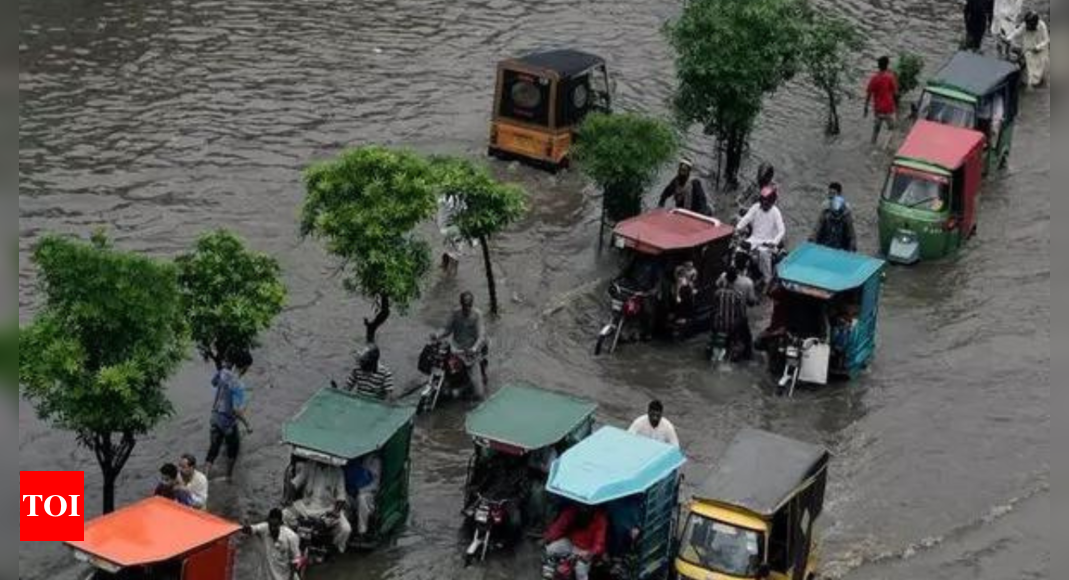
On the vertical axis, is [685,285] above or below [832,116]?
below

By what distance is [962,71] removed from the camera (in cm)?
3033

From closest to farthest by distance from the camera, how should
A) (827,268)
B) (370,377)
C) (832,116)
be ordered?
(370,377) < (827,268) < (832,116)

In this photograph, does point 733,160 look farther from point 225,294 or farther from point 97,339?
point 97,339

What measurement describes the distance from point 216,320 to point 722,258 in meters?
7.73

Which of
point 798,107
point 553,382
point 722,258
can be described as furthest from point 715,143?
point 553,382

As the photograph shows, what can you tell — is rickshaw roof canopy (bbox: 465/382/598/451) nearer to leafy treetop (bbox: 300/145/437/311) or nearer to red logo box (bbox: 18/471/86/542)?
leafy treetop (bbox: 300/145/437/311)

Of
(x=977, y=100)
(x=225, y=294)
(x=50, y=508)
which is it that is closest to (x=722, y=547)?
(x=50, y=508)

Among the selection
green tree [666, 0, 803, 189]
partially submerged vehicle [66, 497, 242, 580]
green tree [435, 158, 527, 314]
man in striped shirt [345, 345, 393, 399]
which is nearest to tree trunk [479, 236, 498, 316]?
green tree [435, 158, 527, 314]

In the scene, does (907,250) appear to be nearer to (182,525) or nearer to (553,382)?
(553,382)

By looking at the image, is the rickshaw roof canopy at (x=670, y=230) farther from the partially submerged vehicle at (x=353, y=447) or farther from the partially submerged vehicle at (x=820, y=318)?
the partially submerged vehicle at (x=353, y=447)

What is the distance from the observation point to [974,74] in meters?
30.2

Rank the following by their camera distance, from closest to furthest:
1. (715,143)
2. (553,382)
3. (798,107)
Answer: (553,382), (715,143), (798,107)

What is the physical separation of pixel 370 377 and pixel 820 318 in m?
5.97

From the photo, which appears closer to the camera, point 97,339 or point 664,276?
point 97,339
